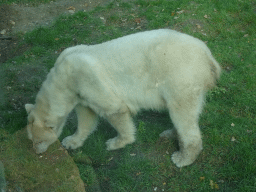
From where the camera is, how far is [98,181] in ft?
13.9

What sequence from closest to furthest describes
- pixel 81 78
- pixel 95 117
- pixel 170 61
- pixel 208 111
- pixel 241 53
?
pixel 170 61, pixel 81 78, pixel 95 117, pixel 208 111, pixel 241 53

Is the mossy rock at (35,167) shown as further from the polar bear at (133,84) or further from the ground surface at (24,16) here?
the ground surface at (24,16)

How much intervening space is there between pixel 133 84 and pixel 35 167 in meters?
1.73

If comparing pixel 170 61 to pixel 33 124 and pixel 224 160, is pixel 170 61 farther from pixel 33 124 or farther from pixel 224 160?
pixel 33 124

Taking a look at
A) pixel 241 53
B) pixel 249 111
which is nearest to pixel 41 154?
pixel 249 111

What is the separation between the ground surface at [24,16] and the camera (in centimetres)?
759

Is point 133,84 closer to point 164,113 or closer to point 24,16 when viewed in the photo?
point 164,113

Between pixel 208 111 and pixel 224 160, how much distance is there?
1.12m

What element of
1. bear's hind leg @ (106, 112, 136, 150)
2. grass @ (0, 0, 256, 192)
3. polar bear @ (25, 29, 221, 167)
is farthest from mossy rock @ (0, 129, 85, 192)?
bear's hind leg @ (106, 112, 136, 150)

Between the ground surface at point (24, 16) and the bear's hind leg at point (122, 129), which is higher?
the bear's hind leg at point (122, 129)

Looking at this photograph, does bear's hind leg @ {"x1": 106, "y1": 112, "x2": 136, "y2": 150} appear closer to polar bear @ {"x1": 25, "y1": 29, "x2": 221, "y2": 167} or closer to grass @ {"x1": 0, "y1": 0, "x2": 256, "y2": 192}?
polar bear @ {"x1": 25, "y1": 29, "x2": 221, "y2": 167}

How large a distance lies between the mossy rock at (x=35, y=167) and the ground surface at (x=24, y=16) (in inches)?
140

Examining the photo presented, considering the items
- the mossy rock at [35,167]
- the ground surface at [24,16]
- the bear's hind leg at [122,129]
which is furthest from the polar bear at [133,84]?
the ground surface at [24,16]

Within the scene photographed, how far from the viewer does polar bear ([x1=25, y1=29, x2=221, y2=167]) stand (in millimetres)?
3979
